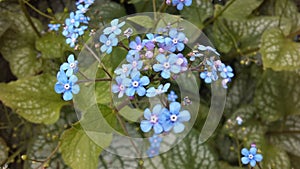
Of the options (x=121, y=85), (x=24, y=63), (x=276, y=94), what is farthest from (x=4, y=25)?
A: (x=276, y=94)

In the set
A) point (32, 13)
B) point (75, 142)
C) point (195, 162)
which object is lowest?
point (195, 162)

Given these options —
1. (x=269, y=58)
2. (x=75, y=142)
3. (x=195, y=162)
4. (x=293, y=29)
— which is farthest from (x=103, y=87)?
(x=293, y=29)

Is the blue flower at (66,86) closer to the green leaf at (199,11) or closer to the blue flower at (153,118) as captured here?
the blue flower at (153,118)

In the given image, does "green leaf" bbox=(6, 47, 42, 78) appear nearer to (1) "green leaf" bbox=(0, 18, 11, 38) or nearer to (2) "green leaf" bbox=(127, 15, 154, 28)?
(1) "green leaf" bbox=(0, 18, 11, 38)

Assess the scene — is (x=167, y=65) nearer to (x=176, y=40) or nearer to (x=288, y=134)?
(x=176, y=40)

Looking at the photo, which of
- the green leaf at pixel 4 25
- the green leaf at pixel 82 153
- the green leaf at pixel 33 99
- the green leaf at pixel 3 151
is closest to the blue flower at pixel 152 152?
the green leaf at pixel 82 153

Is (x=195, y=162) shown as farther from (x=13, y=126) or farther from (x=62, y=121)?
(x=13, y=126)

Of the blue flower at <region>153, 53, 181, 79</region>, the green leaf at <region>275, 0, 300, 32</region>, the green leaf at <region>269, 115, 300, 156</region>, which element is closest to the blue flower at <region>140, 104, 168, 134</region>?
the blue flower at <region>153, 53, 181, 79</region>
